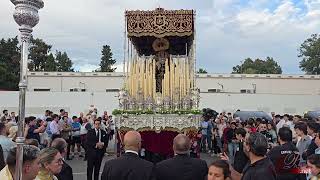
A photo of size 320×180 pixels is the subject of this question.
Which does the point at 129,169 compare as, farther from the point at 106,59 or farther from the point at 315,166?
the point at 106,59

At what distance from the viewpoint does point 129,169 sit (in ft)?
16.9

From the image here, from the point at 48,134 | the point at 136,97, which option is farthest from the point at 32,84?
the point at 136,97

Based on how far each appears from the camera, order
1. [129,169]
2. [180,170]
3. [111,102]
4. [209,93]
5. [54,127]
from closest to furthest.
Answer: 1. [129,169]
2. [180,170]
3. [54,127]
4. [111,102]
5. [209,93]

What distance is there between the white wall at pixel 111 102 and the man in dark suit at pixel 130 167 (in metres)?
25.0

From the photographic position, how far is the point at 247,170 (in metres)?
4.72

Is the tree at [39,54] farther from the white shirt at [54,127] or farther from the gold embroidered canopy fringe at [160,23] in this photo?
the gold embroidered canopy fringe at [160,23]

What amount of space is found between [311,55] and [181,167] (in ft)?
246

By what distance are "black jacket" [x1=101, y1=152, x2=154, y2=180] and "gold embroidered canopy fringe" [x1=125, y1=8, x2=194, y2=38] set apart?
349 inches

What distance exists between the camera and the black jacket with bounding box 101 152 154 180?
512cm

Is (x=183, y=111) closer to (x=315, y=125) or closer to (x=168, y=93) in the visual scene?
(x=168, y=93)

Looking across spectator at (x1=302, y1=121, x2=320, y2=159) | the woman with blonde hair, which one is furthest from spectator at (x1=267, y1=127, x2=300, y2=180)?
the woman with blonde hair

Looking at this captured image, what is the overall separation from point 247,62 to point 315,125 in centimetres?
7776

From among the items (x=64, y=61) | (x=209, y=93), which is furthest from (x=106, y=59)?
(x=209, y=93)

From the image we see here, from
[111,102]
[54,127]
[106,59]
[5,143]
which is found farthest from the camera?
[106,59]
